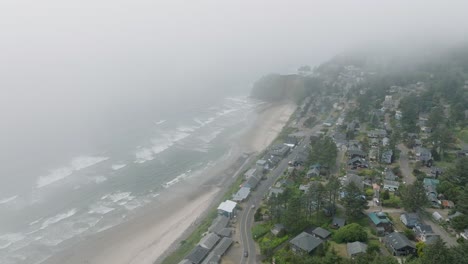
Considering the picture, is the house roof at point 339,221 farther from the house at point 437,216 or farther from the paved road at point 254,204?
the house at point 437,216

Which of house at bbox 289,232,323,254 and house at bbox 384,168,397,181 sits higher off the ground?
house at bbox 289,232,323,254

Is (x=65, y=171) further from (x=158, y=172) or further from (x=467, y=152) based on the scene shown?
(x=467, y=152)

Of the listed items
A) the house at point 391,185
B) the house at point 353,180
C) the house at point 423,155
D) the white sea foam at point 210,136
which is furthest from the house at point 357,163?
the white sea foam at point 210,136

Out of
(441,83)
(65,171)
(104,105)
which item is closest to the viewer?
(65,171)

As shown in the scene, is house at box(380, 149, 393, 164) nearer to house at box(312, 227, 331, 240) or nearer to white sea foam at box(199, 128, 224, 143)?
house at box(312, 227, 331, 240)

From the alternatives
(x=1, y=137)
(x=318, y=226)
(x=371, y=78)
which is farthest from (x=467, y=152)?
(x=1, y=137)

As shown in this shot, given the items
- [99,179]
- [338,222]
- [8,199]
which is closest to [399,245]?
[338,222]

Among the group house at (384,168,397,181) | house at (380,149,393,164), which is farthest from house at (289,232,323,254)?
house at (380,149,393,164)
